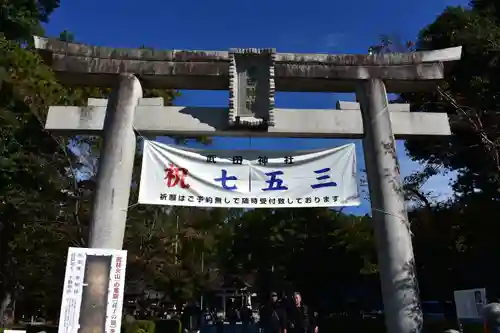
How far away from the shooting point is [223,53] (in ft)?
30.1

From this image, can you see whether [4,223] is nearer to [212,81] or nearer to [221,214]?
[221,214]

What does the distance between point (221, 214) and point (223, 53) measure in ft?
58.7

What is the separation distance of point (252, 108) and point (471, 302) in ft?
15.5

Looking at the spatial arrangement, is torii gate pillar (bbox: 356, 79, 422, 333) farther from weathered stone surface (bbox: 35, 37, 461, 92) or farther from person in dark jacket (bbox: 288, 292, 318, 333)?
person in dark jacket (bbox: 288, 292, 318, 333)

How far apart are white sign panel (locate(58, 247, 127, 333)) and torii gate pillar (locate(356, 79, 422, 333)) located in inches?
171

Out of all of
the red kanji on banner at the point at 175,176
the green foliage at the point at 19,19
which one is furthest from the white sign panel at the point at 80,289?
the green foliage at the point at 19,19

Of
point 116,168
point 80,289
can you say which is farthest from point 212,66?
point 80,289

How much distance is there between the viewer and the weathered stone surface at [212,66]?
9.05 metres

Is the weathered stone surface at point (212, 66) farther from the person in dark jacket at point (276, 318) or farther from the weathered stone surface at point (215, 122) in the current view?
the person in dark jacket at point (276, 318)

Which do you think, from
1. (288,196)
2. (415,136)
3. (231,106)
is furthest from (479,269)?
(231,106)

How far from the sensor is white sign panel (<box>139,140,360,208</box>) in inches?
339

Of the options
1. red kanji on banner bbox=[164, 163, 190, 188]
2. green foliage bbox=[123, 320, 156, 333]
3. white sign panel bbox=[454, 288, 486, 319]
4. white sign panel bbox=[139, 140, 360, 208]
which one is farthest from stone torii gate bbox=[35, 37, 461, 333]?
green foliage bbox=[123, 320, 156, 333]

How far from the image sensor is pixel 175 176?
8.69 m

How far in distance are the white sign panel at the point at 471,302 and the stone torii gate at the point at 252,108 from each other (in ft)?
5.11
